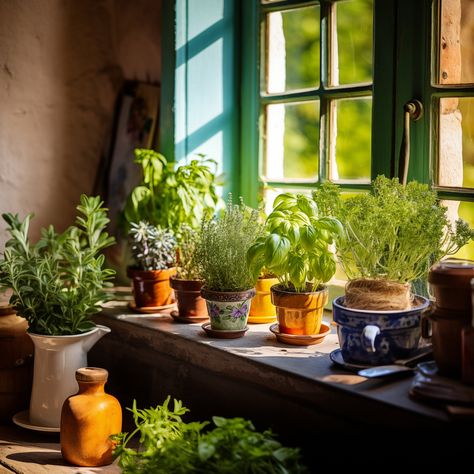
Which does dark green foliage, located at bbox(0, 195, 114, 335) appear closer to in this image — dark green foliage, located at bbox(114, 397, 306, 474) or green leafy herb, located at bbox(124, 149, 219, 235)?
green leafy herb, located at bbox(124, 149, 219, 235)

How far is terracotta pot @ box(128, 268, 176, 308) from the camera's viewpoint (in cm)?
234

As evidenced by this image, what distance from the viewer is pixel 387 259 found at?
1888mm

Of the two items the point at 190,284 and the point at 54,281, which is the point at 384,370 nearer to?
the point at 190,284

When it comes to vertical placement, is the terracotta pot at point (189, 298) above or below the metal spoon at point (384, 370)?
above

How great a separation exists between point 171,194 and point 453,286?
3.62 ft

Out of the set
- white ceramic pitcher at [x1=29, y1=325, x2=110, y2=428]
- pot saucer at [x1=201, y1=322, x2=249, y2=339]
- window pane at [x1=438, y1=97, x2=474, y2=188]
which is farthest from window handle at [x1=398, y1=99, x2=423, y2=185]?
white ceramic pitcher at [x1=29, y1=325, x2=110, y2=428]

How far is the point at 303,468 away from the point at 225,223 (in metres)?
0.80

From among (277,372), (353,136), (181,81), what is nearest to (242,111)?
(181,81)

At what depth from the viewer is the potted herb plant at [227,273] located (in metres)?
2.03

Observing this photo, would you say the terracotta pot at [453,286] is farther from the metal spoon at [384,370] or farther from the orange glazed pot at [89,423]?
the orange glazed pot at [89,423]

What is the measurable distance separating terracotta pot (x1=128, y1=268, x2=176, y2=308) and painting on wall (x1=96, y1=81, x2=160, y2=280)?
49 cm

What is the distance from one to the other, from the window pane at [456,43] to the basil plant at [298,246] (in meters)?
0.49

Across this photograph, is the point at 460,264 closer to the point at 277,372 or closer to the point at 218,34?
the point at 277,372

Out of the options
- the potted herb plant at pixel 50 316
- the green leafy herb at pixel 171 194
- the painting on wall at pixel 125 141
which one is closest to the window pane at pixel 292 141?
the green leafy herb at pixel 171 194
